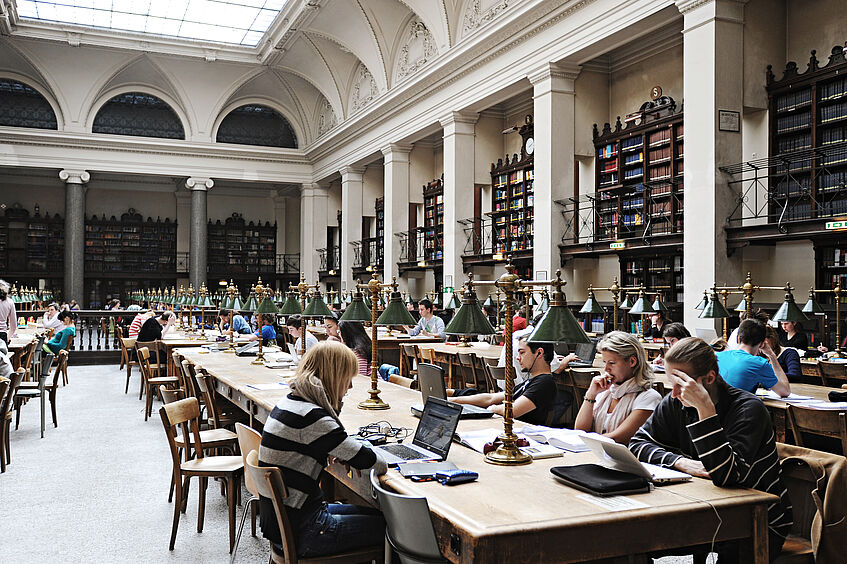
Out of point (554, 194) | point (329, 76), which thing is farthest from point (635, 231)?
point (329, 76)

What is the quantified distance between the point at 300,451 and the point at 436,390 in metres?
1.28

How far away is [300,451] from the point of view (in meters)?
2.82

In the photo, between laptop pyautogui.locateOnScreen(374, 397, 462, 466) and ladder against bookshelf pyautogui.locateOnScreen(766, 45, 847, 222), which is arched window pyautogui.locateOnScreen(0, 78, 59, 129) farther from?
laptop pyautogui.locateOnScreen(374, 397, 462, 466)

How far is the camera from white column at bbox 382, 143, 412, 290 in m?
17.5

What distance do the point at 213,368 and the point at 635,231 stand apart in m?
7.17

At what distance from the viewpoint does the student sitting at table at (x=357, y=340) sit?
6.58 meters

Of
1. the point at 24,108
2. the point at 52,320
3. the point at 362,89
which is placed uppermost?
the point at 362,89

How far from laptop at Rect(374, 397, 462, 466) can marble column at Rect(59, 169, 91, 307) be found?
66.5 feet

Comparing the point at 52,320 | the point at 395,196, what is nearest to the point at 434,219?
the point at 395,196

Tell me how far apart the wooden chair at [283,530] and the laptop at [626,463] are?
957 millimetres

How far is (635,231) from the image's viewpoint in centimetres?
1116

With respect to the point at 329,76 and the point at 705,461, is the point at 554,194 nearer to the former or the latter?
the point at 705,461

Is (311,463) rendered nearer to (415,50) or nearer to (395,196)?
(415,50)

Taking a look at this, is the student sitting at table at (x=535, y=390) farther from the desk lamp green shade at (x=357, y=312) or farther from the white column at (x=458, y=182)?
the white column at (x=458, y=182)
